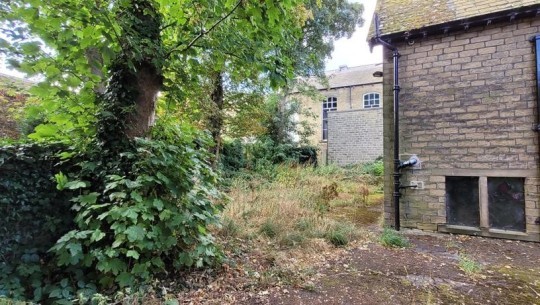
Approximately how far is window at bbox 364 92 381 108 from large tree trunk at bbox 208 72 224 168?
1684cm

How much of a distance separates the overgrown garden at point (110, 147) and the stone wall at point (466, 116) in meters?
3.42

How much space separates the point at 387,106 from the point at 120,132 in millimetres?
5234

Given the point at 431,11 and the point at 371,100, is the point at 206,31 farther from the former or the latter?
the point at 371,100

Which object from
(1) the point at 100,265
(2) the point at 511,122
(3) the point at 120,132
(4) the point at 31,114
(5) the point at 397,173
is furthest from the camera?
(5) the point at 397,173

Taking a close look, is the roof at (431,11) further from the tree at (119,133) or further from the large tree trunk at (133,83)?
the large tree trunk at (133,83)

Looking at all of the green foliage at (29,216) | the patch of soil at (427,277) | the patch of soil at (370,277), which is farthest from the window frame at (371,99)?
the green foliage at (29,216)

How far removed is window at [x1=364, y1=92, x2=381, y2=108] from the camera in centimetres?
2404

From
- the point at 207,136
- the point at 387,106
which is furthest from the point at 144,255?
the point at 387,106

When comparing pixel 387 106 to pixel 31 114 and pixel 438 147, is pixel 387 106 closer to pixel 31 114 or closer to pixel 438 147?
pixel 438 147

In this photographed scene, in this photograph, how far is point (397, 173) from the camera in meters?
6.20

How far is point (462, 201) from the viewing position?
5.80 metres

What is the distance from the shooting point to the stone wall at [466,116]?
530 centimetres

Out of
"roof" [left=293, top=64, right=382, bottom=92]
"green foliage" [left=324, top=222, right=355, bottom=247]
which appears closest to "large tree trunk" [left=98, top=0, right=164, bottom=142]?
"green foliage" [left=324, top=222, right=355, bottom=247]

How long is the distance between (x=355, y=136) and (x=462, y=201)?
13.5 m
